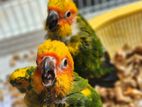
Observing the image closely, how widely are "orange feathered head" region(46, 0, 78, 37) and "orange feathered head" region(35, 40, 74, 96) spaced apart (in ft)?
0.63

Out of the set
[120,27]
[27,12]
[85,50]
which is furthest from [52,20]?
[27,12]

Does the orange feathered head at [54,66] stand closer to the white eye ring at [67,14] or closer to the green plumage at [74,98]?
the green plumage at [74,98]

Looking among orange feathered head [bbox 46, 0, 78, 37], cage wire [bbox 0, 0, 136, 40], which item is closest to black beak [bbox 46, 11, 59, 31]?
orange feathered head [bbox 46, 0, 78, 37]

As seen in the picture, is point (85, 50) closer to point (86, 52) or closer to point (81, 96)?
point (86, 52)

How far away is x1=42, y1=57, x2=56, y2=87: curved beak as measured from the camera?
1.87 feet

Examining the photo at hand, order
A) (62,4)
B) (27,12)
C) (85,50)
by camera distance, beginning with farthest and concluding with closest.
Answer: (27,12) < (85,50) < (62,4)

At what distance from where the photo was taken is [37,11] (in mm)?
1485

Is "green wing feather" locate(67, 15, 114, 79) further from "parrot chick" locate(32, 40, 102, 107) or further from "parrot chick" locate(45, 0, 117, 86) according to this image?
"parrot chick" locate(32, 40, 102, 107)

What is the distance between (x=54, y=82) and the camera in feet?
1.95

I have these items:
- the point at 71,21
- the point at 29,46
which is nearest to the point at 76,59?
the point at 71,21

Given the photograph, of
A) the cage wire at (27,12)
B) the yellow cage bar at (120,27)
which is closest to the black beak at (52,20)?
the yellow cage bar at (120,27)

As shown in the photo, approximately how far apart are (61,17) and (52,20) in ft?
0.07

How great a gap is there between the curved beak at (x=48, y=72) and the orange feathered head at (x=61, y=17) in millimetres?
220

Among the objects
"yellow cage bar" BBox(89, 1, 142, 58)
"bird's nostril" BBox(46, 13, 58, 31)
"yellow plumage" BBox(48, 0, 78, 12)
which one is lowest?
"yellow cage bar" BBox(89, 1, 142, 58)
